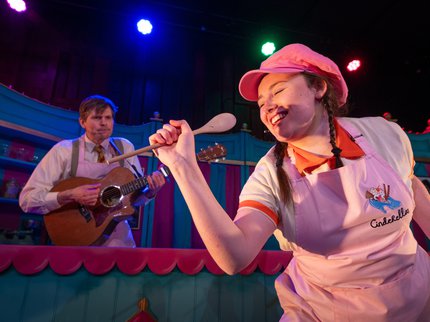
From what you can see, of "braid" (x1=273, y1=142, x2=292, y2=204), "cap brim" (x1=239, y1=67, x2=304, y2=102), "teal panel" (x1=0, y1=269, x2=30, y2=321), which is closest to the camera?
"braid" (x1=273, y1=142, x2=292, y2=204)

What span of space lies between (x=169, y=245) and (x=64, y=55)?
13.7 feet

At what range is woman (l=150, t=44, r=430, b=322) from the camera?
844 millimetres

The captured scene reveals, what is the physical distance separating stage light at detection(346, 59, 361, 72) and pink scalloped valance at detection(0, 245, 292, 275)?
610 cm

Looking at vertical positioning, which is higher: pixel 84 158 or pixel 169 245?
pixel 84 158

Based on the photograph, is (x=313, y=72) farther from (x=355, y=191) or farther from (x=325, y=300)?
(x=325, y=300)

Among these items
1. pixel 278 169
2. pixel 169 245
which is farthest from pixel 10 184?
pixel 278 169

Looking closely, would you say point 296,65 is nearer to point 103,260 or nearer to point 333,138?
point 333,138

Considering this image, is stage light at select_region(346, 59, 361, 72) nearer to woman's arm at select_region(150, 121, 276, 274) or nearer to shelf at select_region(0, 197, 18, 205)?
woman's arm at select_region(150, 121, 276, 274)

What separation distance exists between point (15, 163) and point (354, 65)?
6679 mm

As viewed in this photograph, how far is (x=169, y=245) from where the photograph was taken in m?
4.34

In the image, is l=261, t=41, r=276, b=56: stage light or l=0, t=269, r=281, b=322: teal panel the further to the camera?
l=261, t=41, r=276, b=56: stage light

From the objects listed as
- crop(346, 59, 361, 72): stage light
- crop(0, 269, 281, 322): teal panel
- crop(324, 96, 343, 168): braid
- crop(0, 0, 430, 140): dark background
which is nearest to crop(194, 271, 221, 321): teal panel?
crop(0, 269, 281, 322): teal panel

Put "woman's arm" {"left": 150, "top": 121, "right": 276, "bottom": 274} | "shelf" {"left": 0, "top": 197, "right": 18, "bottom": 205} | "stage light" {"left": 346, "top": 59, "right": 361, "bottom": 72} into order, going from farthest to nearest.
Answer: "stage light" {"left": 346, "top": 59, "right": 361, "bottom": 72}, "shelf" {"left": 0, "top": 197, "right": 18, "bottom": 205}, "woman's arm" {"left": 150, "top": 121, "right": 276, "bottom": 274}

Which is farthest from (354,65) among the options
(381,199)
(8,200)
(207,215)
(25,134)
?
(8,200)
